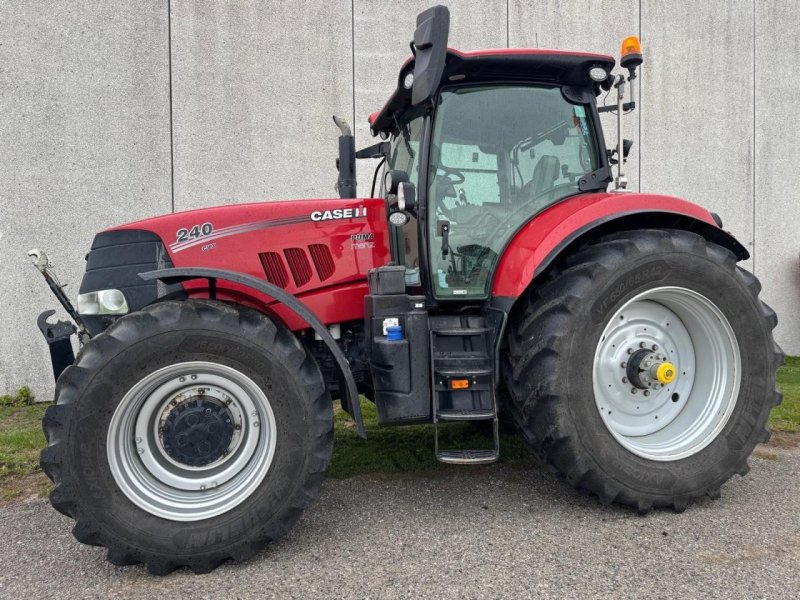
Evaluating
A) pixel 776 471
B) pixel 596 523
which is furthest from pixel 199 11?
pixel 776 471

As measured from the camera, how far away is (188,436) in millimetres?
2369

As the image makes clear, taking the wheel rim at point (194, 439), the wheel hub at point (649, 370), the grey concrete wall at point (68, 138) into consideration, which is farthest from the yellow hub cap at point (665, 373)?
the grey concrete wall at point (68, 138)

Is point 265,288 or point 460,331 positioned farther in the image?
point 460,331

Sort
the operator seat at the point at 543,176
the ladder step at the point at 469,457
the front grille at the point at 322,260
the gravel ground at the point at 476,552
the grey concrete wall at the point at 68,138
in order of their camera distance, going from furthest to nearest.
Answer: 1. the grey concrete wall at the point at 68,138
2. the operator seat at the point at 543,176
3. the front grille at the point at 322,260
4. the ladder step at the point at 469,457
5. the gravel ground at the point at 476,552

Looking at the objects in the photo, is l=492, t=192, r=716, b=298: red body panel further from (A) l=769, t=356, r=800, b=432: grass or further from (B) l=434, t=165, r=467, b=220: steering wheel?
(A) l=769, t=356, r=800, b=432: grass

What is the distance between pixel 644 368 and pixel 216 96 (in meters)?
5.12

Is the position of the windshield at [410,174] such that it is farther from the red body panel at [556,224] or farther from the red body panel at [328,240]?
the red body panel at [556,224]

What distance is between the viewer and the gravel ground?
208 centimetres

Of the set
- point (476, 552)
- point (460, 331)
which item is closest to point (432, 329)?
point (460, 331)

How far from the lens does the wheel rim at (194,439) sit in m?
2.34

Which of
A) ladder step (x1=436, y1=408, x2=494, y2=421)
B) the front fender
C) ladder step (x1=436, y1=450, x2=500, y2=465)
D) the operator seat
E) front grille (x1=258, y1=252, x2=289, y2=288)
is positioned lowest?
ladder step (x1=436, y1=450, x2=500, y2=465)

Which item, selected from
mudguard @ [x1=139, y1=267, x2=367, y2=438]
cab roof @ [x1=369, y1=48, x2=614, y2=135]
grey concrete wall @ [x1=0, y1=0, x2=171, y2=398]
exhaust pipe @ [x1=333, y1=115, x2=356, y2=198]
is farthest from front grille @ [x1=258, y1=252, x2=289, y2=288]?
grey concrete wall @ [x1=0, y1=0, x2=171, y2=398]

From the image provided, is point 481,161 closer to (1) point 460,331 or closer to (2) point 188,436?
(1) point 460,331

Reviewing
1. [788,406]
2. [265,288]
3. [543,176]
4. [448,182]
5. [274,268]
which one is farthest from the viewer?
[788,406]
